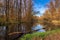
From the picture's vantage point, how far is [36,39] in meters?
2.49

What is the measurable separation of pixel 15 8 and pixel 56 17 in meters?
0.74

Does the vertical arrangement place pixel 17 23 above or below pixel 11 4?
below

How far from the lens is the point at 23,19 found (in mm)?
3055

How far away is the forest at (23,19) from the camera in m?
2.91

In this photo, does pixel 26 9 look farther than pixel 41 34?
Yes

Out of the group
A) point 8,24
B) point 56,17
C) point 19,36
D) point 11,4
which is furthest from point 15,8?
point 56,17

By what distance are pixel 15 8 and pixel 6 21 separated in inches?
11.1

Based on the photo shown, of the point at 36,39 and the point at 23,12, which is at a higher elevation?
the point at 23,12

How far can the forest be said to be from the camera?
2.91 m

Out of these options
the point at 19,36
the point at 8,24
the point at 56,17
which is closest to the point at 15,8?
the point at 8,24

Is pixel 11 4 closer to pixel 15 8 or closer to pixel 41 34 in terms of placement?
pixel 15 8

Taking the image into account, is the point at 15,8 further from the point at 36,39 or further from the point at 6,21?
the point at 36,39

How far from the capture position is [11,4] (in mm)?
3074

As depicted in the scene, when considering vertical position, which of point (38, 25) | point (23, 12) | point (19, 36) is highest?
point (23, 12)
